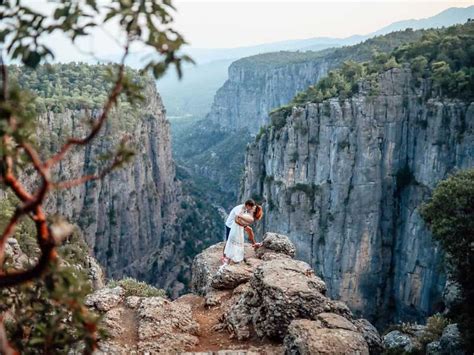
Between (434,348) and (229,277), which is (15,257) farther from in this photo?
(434,348)

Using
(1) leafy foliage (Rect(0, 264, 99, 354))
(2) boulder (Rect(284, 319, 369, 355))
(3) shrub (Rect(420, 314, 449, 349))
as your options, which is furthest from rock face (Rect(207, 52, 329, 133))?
(1) leafy foliage (Rect(0, 264, 99, 354))

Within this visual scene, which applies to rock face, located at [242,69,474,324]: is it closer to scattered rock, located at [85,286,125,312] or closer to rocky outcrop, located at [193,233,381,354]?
rocky outcrop, located at [193,233,381,354]

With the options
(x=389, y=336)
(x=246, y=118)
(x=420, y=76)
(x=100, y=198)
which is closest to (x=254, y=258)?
(x=389, y=336)

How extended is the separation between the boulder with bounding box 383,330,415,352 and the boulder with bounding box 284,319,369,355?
35.7 ft

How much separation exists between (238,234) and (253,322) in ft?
11.0

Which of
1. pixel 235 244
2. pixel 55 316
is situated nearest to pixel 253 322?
pixel 235 244

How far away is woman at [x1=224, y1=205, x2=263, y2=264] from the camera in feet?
41.4

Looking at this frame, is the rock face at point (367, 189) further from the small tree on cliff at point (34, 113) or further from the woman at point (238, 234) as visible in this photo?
the small tree on cliff at point (34, 113)

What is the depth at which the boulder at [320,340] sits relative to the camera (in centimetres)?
788

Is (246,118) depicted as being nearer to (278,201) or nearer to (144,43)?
(278,201)

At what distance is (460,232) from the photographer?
1570 centimetres

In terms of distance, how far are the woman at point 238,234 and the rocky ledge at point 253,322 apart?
4.74ft

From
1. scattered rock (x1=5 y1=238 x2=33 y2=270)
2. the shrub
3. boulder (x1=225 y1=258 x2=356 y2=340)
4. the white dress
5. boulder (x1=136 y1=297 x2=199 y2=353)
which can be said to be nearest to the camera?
scattered rock (x1=5 y1=238 x2=33 y2=270)

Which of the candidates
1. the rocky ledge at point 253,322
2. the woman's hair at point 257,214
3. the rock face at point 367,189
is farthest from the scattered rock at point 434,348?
the rock face at point 367,189
